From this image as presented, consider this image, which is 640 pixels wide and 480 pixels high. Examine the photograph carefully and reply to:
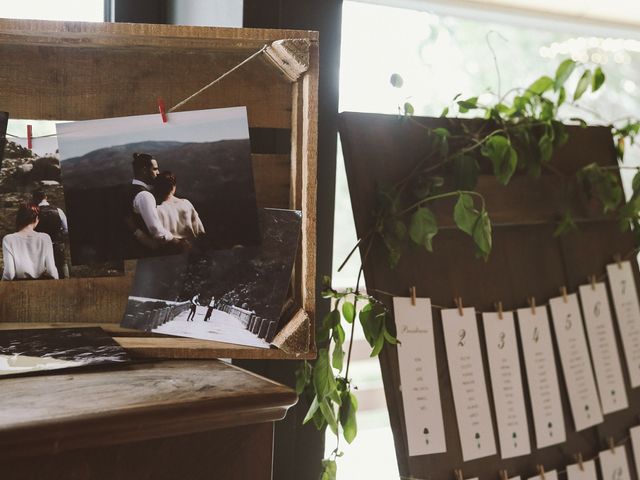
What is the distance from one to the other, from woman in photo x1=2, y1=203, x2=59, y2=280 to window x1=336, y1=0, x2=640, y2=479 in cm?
77

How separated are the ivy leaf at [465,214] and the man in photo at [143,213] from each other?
544mm

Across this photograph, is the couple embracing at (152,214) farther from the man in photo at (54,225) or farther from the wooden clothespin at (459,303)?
the wooden clothespin at (459,303)

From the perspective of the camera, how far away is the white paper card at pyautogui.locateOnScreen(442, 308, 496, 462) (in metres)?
1.30

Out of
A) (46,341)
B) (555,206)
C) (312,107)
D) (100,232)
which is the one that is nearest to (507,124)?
(555,206)

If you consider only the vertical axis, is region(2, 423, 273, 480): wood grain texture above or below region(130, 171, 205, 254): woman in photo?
below

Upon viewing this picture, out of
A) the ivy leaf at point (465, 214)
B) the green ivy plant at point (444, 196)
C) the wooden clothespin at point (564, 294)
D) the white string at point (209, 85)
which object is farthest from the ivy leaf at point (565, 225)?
the white string at point (209, 85)

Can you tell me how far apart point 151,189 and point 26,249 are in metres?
0.21

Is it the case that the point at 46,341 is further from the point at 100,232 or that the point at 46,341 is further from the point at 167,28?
the point at 167,28

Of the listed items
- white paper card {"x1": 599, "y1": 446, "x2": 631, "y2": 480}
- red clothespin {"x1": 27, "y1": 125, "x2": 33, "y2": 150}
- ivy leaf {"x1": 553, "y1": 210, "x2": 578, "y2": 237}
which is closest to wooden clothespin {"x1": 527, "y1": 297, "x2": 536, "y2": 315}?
ivy leaf {"x1": 553, "y1": 210, "x2": 578, "y2": 237}

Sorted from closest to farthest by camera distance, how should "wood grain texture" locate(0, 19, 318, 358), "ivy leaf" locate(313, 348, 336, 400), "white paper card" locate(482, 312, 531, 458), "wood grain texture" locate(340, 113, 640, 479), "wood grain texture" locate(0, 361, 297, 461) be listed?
"wood grain texture" locate(0, 361, 297, 461) < "wood grain texture" locate(0, 19, 318, 358) < "ivy leaf" locate(313, 348, 336, 400) < "wood grain texture" locate(340, 113, 640, 479) < "white paper card" locate(482, 312, 531, 458)

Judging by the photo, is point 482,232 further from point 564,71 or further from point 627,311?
point 627,311

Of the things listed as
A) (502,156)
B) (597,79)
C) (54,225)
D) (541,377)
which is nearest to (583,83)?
(597,79)

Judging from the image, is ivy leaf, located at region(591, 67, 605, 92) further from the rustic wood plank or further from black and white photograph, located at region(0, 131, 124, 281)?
black and white photograph, located at region(0, 131, 124, 281)

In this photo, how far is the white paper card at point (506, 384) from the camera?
136 cm
